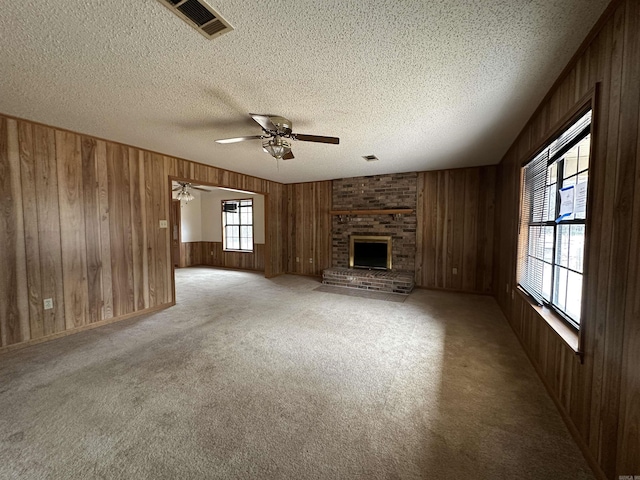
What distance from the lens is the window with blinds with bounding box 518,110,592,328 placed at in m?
1.76

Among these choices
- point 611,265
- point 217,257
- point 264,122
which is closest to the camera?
point 611,265

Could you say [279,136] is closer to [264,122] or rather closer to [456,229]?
[264,122]

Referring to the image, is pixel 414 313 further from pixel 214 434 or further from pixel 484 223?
pixel 214 434

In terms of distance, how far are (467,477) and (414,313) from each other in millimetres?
2506

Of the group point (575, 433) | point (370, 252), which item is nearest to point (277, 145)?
point (575, 433)

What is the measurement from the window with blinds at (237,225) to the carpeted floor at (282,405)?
4683 mm

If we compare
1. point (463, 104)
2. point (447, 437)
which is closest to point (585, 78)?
point (463, 104)

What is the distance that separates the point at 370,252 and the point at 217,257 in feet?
16.8

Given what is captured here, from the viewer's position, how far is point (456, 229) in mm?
4910

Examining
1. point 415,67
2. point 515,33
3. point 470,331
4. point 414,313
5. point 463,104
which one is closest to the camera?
point 515,33

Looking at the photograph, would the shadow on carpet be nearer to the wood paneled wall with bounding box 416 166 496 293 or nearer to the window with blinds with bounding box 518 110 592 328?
the wood paneled wall with bounding box 416 166 496 293

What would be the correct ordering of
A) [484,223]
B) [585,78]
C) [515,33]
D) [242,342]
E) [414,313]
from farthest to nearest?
[484,223] < [414,313] < [242,342] < [585,78] < [515,33]

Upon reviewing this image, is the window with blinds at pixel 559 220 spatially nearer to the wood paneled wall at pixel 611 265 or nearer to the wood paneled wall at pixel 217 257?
the wood paneled wall at pixel 611 265

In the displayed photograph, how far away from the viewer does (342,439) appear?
1507 millimetres
